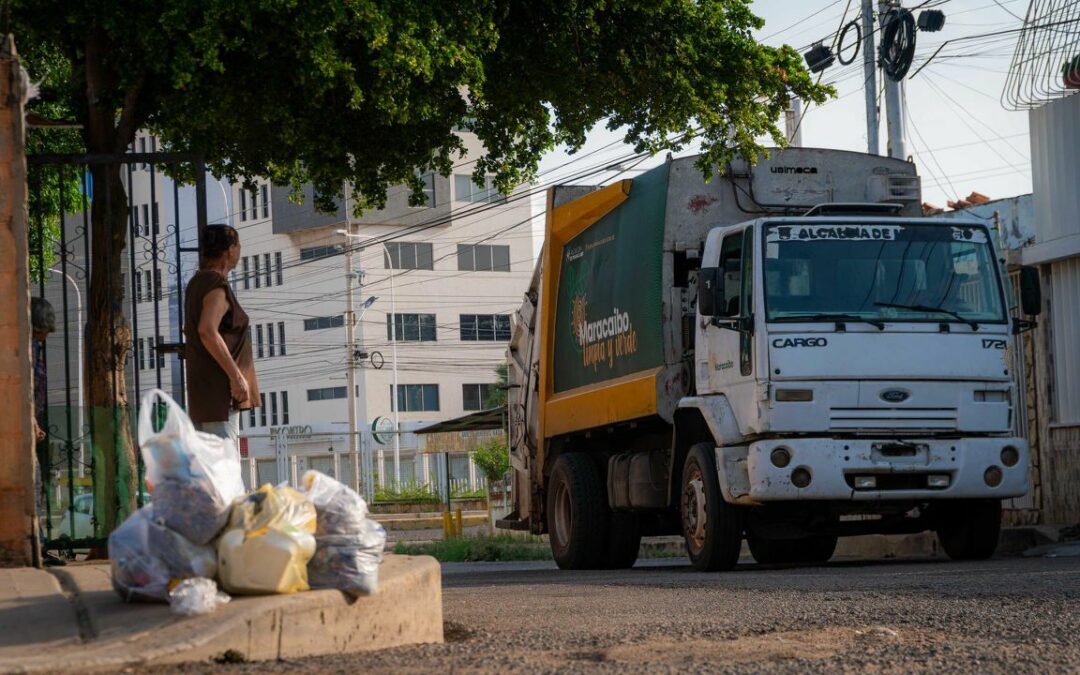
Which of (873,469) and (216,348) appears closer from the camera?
(216,348)

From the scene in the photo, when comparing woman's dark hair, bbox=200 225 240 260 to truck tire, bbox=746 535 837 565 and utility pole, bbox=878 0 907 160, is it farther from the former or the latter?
utility pole, bbox=878 0 907 160

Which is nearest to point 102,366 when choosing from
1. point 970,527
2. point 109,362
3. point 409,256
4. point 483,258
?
point 109,362

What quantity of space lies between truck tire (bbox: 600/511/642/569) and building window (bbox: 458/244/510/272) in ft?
191

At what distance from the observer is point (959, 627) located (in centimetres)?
696

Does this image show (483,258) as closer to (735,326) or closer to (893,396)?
(735,326)

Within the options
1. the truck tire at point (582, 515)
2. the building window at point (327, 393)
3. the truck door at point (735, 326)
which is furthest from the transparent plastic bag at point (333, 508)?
the building window at point (327, 393)

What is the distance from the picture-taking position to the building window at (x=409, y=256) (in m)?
70.5

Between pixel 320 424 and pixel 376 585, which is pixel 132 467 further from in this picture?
pixel 320 424

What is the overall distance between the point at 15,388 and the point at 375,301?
194 ft

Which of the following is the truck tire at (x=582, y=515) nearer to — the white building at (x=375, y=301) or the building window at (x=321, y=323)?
the white building at (x=375, y=301)

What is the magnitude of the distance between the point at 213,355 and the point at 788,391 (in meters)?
4.97

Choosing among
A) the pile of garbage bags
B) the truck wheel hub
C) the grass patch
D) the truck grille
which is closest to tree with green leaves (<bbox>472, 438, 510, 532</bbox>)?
the grass patch

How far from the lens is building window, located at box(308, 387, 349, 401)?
2771 inches

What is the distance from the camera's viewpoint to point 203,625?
17.7ft
